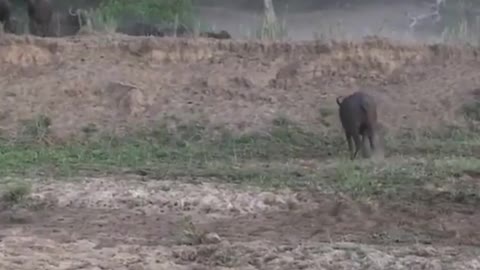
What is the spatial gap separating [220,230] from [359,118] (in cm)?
592

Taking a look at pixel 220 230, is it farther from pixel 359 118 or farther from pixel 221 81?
pixel 221 81

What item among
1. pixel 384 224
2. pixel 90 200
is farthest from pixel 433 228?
pixel 90 200

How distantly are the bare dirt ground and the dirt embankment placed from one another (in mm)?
24

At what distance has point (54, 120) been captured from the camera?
59.8 feet

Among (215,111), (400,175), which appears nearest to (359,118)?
(400,175)

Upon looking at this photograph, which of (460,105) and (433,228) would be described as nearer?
(433,228)

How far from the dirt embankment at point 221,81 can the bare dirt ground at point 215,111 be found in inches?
0.9

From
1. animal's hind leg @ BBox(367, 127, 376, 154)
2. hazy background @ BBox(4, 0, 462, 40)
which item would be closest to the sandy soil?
animal's hind leg @ BBox(367, 127, 376, 154)

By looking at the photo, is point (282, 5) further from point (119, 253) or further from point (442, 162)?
point (119, 253)

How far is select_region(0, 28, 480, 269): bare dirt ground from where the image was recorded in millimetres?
9984

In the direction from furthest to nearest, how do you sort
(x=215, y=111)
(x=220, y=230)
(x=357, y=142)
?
1. (x=215, y=111)
2. (x=357, y=142)
3. (x=220, y=230)

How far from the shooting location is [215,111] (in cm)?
1869

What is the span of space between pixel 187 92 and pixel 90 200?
7618 millimetres

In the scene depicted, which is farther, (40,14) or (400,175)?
(40,14)
